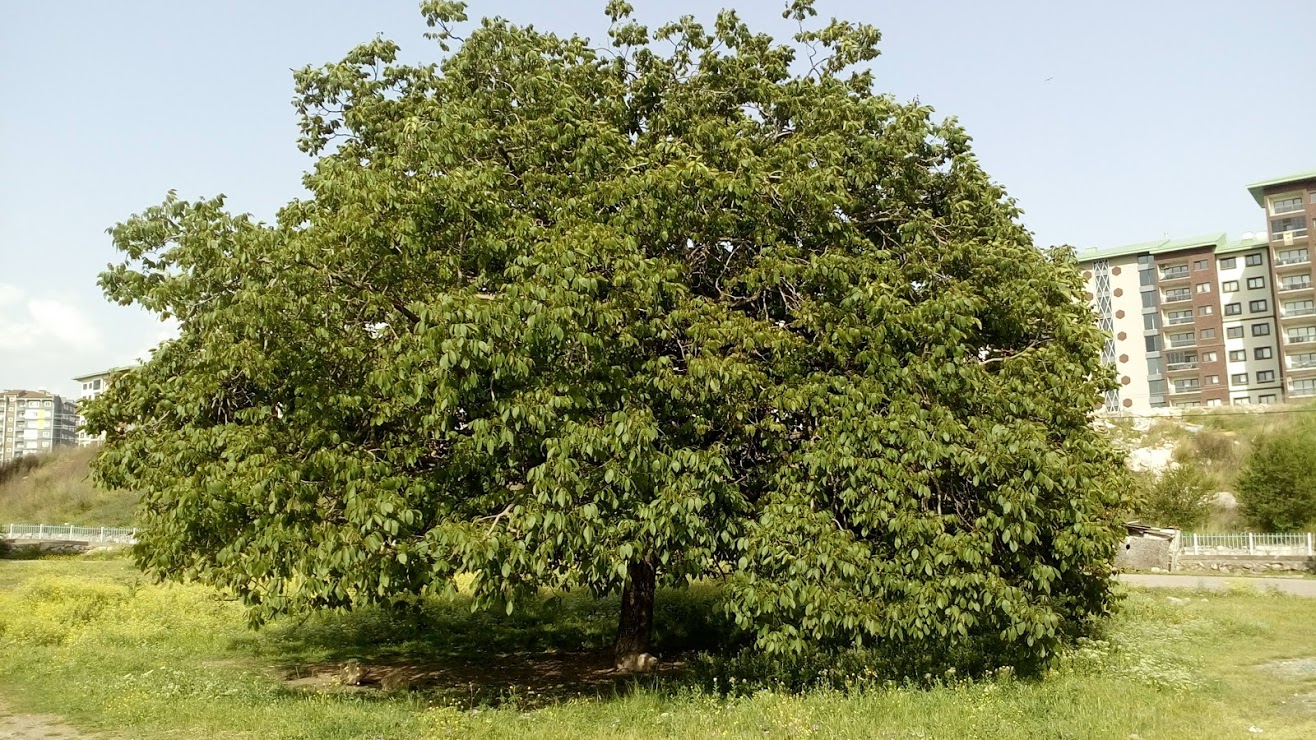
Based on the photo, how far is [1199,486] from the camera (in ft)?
151

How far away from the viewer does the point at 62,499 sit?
78.9 metres

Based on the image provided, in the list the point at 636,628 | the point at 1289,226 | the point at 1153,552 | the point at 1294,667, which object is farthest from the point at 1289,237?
the point at 636,628

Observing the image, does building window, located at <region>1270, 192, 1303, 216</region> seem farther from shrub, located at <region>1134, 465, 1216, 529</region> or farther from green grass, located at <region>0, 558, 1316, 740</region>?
green grass, located at <region>0, 558, 1316, 740</region>

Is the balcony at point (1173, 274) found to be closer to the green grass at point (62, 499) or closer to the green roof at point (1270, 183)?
the green roof at point (1270, 183)

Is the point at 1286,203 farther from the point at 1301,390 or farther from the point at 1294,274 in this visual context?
the point at 1301,390

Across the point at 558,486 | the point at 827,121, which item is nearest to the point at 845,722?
the point at 558,486

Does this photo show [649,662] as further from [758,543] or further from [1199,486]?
[1199,486]

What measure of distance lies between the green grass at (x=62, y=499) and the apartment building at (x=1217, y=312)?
83483mm

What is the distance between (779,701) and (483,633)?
1126 cm

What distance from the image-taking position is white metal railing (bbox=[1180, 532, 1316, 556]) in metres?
39.2

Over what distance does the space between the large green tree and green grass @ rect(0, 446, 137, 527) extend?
7007 centimetres

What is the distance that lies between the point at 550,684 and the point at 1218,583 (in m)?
26.6

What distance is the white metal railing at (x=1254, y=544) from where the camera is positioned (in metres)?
39.2

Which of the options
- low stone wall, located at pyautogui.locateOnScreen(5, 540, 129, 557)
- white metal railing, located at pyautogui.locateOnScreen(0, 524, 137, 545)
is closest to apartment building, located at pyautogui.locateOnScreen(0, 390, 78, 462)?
white metal railing, located at pyautogui.locateOnScreen(0, 524, 137, 545)
